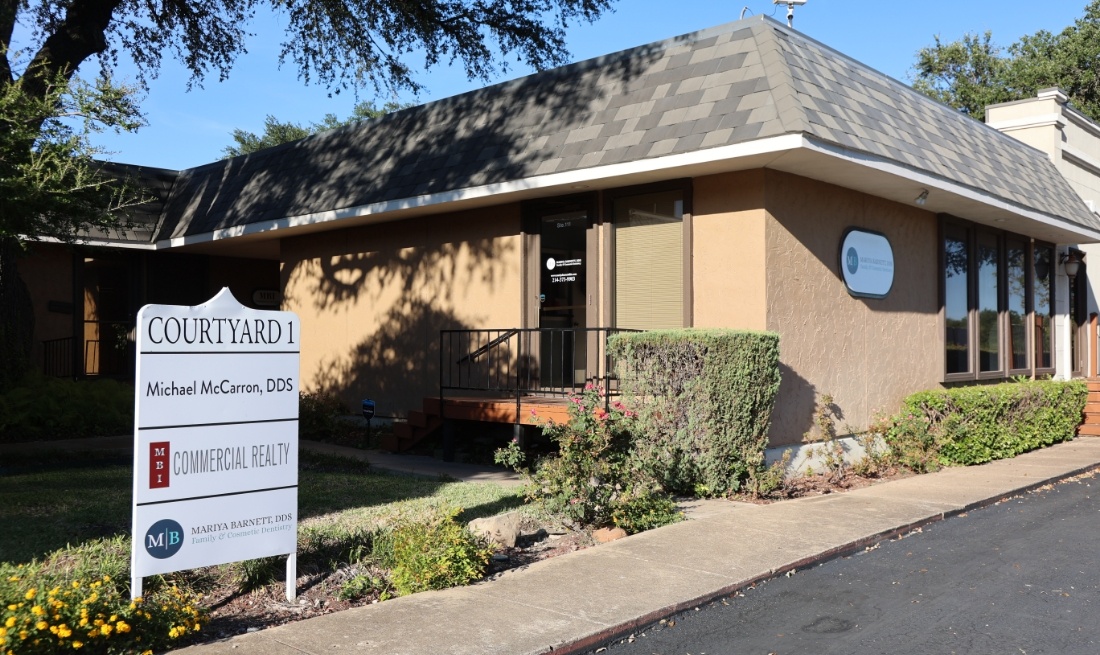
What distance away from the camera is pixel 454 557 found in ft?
20.0

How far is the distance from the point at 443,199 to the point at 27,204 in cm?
546

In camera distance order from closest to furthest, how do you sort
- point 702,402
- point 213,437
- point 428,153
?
Answer: point 213,437, point 702,402, point 428,153

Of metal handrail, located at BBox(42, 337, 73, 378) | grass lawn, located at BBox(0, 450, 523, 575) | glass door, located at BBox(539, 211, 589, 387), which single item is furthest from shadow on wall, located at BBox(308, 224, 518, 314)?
metal handrail, located at BBox(42, 337, 73, 378)

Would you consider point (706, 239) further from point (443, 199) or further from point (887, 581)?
point (887, 581)

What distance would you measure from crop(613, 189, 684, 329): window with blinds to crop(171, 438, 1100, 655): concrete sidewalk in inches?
111

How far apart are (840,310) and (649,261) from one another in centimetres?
246

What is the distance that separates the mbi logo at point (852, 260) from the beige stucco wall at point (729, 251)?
77.0 inches

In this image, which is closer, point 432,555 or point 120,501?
point 432,555

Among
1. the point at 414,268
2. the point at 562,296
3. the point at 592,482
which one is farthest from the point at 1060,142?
the point at 592,482

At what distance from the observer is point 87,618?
4516 mm

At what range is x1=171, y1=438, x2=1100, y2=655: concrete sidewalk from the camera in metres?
4.96

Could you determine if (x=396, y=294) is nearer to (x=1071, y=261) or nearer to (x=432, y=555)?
(x=432, y=555)

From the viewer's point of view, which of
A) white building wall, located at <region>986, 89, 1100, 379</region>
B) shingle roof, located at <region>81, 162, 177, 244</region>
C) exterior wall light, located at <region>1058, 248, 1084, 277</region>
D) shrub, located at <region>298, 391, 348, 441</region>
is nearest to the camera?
shrub, located at <region>298, 391, 348, 441</region>

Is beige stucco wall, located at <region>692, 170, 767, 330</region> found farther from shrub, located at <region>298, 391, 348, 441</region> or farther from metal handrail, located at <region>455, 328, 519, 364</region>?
shrub, located at <region>298, 391, 348, 441</region>
